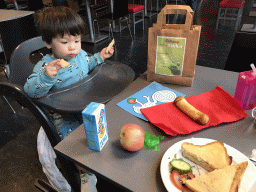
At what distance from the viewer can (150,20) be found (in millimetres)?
5133

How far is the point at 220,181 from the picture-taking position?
0.51m

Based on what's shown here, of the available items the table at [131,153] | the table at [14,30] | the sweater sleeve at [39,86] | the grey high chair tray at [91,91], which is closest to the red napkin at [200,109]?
the table at [131,153]

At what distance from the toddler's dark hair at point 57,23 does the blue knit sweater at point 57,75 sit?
6.2 inches

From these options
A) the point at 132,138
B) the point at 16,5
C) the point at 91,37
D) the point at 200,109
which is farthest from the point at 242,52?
the point at 16,5

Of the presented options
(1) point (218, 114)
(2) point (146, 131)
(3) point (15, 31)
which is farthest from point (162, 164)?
(3) point (15, 31)

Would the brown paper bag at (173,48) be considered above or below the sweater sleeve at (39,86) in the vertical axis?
above

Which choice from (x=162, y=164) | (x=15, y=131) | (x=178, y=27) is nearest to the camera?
(x=162, y=164)

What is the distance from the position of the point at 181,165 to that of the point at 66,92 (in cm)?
64

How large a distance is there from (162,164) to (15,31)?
6.74ft

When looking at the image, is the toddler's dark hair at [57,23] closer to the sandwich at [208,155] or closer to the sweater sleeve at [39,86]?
the sweater sleeve at [39,86]

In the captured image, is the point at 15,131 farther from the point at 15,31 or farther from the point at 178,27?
the point at 178,27

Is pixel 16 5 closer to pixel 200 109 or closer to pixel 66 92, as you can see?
pixel 66 92

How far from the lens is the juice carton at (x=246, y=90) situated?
0.76 metres

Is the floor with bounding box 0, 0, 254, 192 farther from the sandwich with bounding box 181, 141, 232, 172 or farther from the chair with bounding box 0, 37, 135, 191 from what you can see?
the sandwich with bounding box 181, 141, 232, 172
